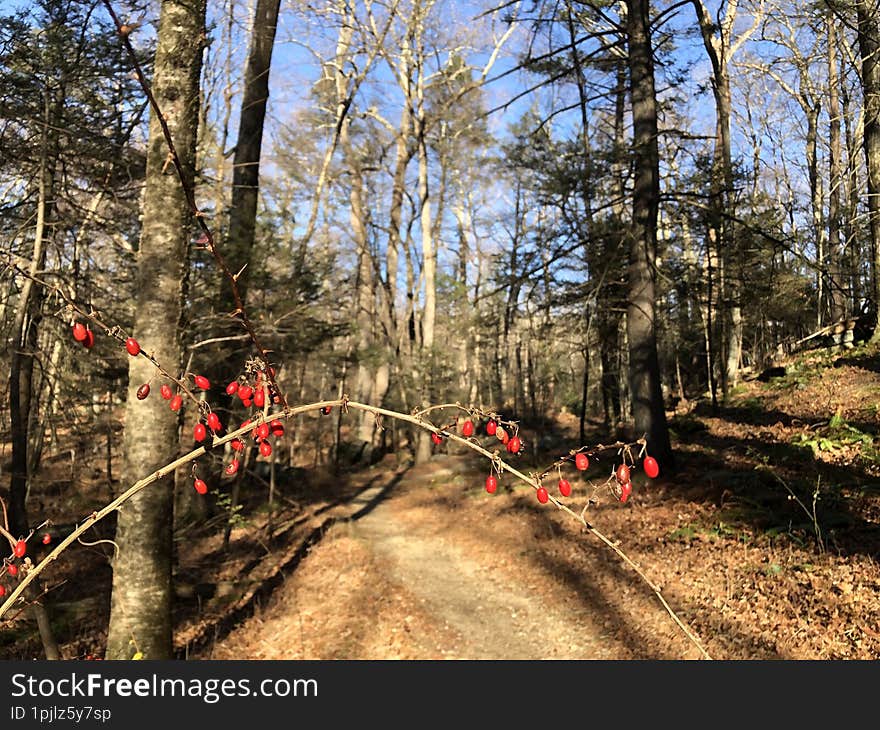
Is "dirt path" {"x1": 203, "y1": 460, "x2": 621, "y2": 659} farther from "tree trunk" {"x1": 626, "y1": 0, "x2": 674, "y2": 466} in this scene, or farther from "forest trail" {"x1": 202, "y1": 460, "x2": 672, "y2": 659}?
"tree trunk" {"x1": 626, "y1": 0, "x2": 674, "y2": 466}

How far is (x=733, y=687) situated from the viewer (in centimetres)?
301

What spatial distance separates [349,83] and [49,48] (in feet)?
54.4

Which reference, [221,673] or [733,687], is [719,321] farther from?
[221,673]

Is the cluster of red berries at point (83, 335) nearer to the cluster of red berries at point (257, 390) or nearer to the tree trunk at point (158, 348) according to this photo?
the cluster of red berries at point (257, 390)

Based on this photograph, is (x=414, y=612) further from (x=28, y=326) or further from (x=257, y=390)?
(x=257, y=390)

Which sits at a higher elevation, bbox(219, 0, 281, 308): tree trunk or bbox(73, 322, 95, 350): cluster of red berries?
bbox(219, 0, 281, 308): tree trunk

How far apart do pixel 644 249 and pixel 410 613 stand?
22.1ft

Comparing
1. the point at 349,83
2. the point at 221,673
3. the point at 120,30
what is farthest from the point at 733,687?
the point at 349,83

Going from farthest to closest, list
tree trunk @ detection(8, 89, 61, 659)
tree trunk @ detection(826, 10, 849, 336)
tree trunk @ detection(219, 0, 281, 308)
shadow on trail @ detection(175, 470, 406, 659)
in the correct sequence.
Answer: tree trunk @ detection(826, 10, 849, 336), tree trunk @ detection(219, 0, 281, 308), shadow on trail @ detection(175, 470, 406, 659), tree trunk @ detection(8, 89, 61, 659)

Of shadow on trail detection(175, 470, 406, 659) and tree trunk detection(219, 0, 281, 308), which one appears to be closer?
shadow on trail detection(175, 470, 406, 659)

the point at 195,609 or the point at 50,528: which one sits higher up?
the point at 50,528

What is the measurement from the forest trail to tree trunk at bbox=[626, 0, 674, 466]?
3.22 metres

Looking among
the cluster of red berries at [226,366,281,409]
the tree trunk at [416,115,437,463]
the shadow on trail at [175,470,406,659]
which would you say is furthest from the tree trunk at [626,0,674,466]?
the tree trunk at [416,115,437,463]

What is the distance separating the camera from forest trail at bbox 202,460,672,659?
6.46 metres
